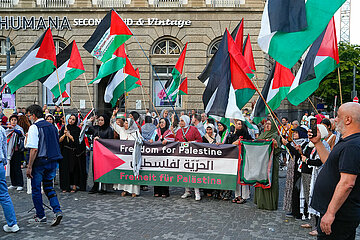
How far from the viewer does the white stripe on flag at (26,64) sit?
8.69m

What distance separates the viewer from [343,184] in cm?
336

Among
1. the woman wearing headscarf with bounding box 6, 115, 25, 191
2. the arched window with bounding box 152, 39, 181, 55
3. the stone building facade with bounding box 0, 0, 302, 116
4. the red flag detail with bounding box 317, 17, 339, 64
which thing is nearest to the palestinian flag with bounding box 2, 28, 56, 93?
the woman wearing headscarf with bounding box 6, 115, 25, 191

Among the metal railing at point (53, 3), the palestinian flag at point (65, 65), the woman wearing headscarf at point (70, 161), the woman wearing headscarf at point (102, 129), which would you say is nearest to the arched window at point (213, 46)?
the metal railing at point (53, 3)

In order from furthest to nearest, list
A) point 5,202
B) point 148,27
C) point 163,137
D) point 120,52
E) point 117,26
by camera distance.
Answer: point 148,27 < point 120,52 < point 117,26 < point 163,137 < point 5,202

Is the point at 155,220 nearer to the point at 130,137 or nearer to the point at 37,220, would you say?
the point at 37,220

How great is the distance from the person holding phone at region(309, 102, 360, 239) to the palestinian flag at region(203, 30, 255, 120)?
3836 mm

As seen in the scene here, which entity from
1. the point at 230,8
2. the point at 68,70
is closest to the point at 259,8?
the point at 230,8

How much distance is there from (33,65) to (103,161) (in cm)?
291

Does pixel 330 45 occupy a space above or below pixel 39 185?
above

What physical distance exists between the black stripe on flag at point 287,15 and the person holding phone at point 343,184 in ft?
9.89

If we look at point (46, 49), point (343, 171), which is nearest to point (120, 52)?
point (46, 49)

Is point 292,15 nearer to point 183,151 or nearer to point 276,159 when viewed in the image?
point 276,159

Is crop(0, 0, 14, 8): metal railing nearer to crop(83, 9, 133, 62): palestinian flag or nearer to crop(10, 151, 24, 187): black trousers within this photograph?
crop(83, 9, 133, 62): palestinian flag

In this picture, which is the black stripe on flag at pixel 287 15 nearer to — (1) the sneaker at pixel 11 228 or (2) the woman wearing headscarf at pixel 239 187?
(2) the woman wearing headscarf at pixel 239 187
